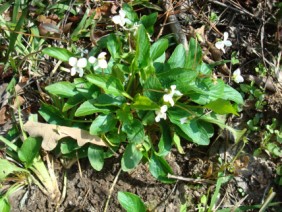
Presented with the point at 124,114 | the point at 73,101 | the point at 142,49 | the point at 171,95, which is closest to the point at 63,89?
the point at 73,101

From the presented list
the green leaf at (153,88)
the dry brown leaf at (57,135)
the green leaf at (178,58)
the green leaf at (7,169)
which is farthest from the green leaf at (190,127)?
the green leaf at (7,169)

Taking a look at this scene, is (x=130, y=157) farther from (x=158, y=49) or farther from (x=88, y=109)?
(x=158, y=49)

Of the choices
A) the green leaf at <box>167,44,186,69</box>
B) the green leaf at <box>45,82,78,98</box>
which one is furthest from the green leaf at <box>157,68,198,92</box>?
the green leaf at <box>45,82,78,98</box>

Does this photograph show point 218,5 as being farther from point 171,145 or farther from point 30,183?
point 30,183

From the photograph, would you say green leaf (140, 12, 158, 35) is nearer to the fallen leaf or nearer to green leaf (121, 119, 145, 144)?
green leaf (121, 119, 145, 144)

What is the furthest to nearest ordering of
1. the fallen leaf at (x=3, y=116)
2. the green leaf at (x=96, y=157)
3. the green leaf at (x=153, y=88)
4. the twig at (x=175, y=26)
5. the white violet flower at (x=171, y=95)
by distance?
the twig at (x=175, y=26) → the fallen leaf at (x=3, y=116) → the green leaf at (x=96, y=157) → the green leaf at (x=153, y=88) → the white violet flower at (x=171, y=95)

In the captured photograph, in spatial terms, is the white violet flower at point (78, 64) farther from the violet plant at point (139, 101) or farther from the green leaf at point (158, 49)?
the green leaf at point (158, 49)

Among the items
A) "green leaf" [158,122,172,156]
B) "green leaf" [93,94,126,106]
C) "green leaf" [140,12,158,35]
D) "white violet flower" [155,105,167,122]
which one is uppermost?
"green leaf" [140,12,158,35]
